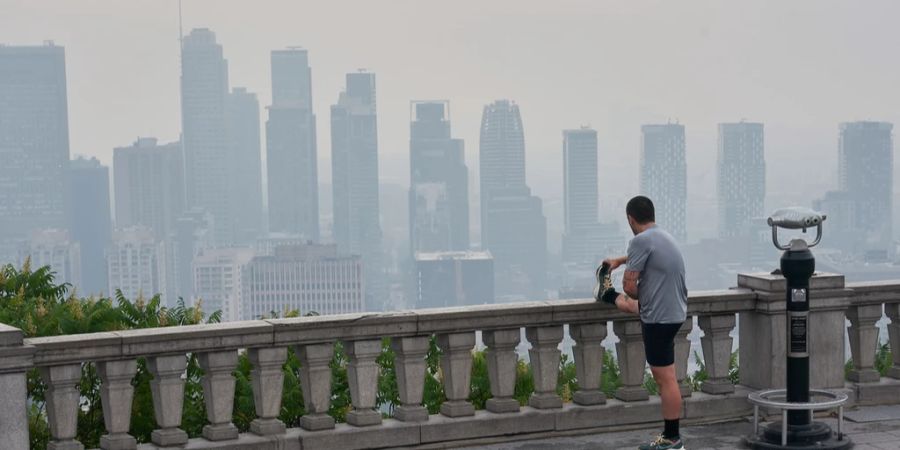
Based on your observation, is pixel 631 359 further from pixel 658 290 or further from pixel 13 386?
pixel 13 386

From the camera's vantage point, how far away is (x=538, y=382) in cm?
910

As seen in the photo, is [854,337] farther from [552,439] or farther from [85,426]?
[85,426]

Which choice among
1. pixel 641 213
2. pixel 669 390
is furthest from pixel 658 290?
pixel 669 390

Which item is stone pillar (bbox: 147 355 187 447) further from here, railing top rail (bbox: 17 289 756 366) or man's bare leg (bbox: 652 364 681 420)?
man's bare leg (bbox: 652 364 681 420)

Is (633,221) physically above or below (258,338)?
above

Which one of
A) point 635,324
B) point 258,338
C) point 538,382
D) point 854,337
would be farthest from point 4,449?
point 854,337

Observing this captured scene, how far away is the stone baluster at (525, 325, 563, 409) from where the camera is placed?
9008 mm

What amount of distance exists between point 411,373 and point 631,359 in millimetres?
1717

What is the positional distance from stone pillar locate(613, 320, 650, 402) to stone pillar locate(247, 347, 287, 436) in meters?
2.49

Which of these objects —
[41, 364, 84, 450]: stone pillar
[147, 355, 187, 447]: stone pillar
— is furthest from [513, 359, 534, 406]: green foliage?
[41, 364, 84, 450]: stone pillar

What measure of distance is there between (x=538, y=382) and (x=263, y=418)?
1981mm

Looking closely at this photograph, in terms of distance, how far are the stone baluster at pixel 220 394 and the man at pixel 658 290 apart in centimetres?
254

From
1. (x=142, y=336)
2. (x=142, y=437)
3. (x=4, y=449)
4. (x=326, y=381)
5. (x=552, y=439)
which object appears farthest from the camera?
(x=142, y=437)

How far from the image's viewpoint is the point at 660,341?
26.6 feet
